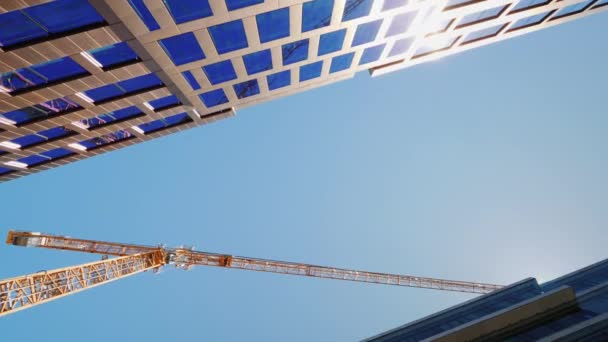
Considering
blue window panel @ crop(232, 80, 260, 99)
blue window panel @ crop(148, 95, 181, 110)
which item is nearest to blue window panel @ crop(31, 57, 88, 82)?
blue window panel @ crop(148, 95, 181, 110)

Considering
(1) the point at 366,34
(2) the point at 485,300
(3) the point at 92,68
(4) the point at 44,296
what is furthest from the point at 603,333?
(4) the point at 44,296

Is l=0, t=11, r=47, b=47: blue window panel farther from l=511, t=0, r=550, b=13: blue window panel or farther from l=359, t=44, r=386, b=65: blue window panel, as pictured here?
l=511, t=0, r=550, b=13: blue window panel

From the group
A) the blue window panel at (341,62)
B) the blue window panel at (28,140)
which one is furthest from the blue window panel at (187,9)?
the blue window panel at (28,140)

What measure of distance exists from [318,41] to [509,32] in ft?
65.5

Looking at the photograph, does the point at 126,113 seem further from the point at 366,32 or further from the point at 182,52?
the point at 366,32

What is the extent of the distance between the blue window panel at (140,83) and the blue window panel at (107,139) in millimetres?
9369

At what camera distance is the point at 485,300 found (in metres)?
19.5

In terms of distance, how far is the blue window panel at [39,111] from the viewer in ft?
72.6

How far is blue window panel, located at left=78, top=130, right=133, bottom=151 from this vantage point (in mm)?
30459

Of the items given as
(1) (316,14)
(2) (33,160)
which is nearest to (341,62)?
(1) (316,14)

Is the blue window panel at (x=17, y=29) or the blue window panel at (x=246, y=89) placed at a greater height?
the blue window panel at (x=246, y=89)

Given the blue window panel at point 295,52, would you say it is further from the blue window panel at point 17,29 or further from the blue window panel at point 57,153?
the blue window panel at point 57,153

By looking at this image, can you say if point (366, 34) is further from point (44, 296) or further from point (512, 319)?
point (44, 296)

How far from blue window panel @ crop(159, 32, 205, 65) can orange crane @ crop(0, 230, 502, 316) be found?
1256 inches
